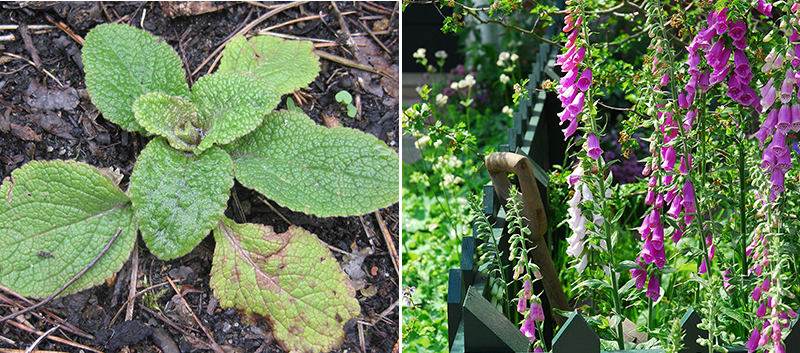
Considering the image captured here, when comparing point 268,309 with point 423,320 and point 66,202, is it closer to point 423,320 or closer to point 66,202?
point 423,320

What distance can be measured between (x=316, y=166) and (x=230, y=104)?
363mm

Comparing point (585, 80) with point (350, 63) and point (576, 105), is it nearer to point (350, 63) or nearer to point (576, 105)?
point (576, 105)


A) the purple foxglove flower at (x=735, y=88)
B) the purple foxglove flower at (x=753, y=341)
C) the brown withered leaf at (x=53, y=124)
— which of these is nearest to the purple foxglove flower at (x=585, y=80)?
the purple foxglove flower at (x=735, y=88)

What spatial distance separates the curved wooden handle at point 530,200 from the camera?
147 cm

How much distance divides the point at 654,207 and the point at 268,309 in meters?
1.17

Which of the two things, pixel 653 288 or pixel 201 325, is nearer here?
pixel 653 288

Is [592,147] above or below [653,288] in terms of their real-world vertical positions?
above

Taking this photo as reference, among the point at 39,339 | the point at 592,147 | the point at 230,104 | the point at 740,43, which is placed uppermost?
the point at 740,43

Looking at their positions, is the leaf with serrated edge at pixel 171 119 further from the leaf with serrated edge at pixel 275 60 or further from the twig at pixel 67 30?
the twig at pixel 67 30

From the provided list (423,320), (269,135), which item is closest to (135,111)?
(269,135)

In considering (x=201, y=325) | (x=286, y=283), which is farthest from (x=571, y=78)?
(x=201, y=325)

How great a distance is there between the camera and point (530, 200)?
59.7 inches

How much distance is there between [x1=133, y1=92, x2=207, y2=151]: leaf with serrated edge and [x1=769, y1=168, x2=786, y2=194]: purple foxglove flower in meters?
1.63

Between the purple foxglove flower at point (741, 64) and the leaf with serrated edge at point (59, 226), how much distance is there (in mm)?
1730
